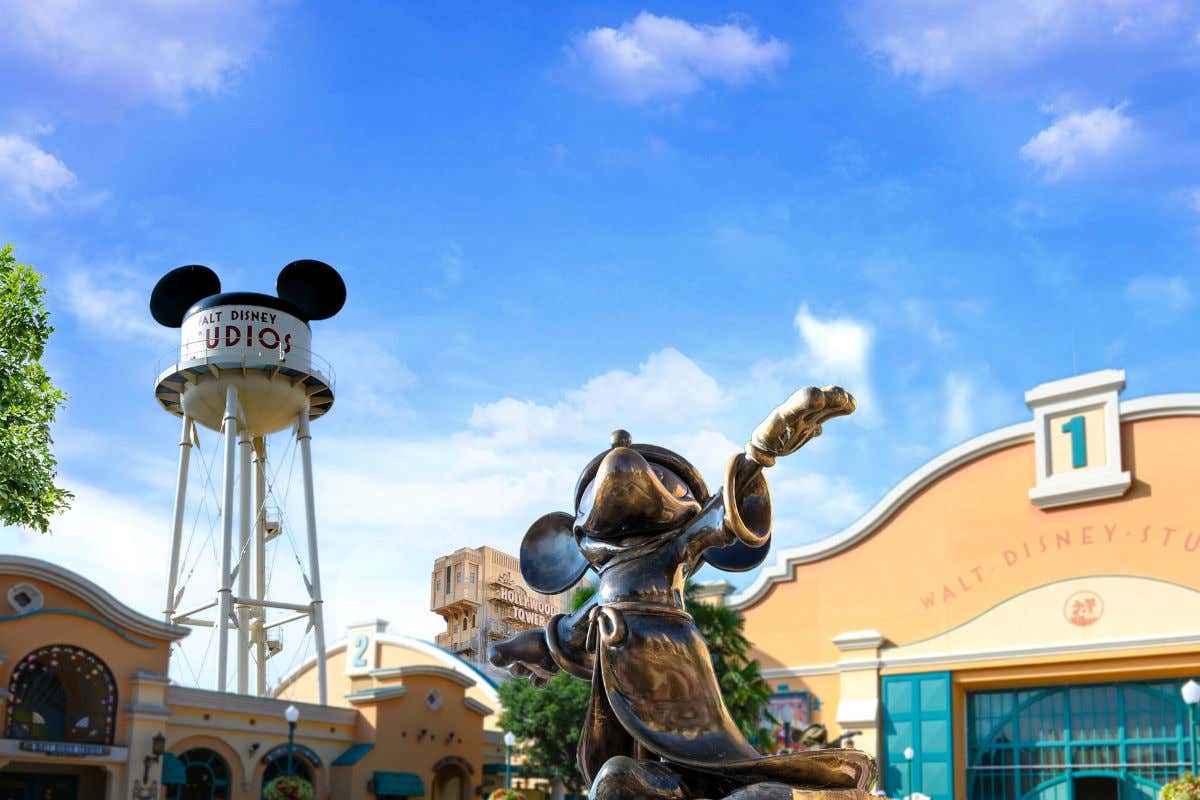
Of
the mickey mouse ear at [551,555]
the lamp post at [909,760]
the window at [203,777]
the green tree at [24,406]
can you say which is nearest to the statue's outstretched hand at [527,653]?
the mickey mouse ear at [551,555]

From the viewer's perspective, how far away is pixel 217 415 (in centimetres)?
2933

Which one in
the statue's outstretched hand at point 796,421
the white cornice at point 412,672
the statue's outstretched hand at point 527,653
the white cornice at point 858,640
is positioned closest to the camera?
the statue's outstretched hand at point 796,421

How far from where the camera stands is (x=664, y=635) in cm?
455

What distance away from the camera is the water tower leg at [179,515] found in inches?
1102

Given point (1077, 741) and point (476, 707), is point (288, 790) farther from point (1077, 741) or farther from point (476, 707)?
point (1077, 741)

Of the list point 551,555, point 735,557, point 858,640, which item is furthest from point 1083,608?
point 551,555

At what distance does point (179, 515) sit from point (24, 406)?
1325 centimetres

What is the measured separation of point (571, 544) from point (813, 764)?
1538 mm

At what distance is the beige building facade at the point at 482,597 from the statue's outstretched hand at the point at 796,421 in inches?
192

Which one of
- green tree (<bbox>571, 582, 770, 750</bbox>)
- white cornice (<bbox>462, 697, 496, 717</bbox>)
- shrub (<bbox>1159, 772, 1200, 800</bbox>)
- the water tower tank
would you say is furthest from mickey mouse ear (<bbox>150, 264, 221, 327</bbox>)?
shrub (<bbox>1159, 772, 1200, 800</bbox>)

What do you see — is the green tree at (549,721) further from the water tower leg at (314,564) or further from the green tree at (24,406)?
the green tree at (24,406)

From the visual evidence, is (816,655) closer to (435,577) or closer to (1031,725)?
(1031,725)

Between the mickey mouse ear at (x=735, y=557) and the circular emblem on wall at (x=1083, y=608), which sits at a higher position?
the circular emblem on wall at (x=1083, y=608)

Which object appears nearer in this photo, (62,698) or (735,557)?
(735,557)
